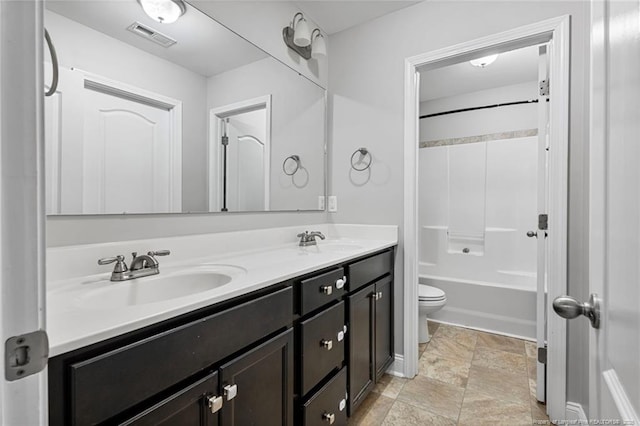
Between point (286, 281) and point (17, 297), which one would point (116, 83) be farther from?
point (17, 297)

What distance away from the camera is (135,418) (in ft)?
2.02

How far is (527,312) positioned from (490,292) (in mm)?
307

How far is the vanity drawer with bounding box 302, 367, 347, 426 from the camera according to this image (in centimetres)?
116

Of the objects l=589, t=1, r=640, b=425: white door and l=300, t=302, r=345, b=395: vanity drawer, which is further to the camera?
l=300, t=302, r=345, b=395: vanity drawer

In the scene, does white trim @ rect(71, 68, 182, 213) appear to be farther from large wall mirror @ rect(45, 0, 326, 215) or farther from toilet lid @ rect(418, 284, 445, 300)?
toilet lid @ rect(418, 284, 445, 300)

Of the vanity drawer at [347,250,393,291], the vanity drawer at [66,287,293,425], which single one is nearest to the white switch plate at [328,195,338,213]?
the vanity drawer at [347,250,393,291]

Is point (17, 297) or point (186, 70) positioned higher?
point (186, 70)

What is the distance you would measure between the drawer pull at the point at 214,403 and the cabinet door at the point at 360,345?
2.60ft

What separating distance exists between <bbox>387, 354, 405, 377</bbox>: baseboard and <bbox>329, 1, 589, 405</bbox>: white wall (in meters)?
0.07

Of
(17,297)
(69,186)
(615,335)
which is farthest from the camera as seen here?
(69,186)

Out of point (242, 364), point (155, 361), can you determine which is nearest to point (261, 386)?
point (242, 364)

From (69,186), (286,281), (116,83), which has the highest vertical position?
(116,83)

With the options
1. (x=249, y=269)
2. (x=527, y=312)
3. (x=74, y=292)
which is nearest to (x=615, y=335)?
(x=249, y=269)

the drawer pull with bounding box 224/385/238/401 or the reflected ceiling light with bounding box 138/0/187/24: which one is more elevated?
the reflected ceiling light with bounding box 138/0/187/24
